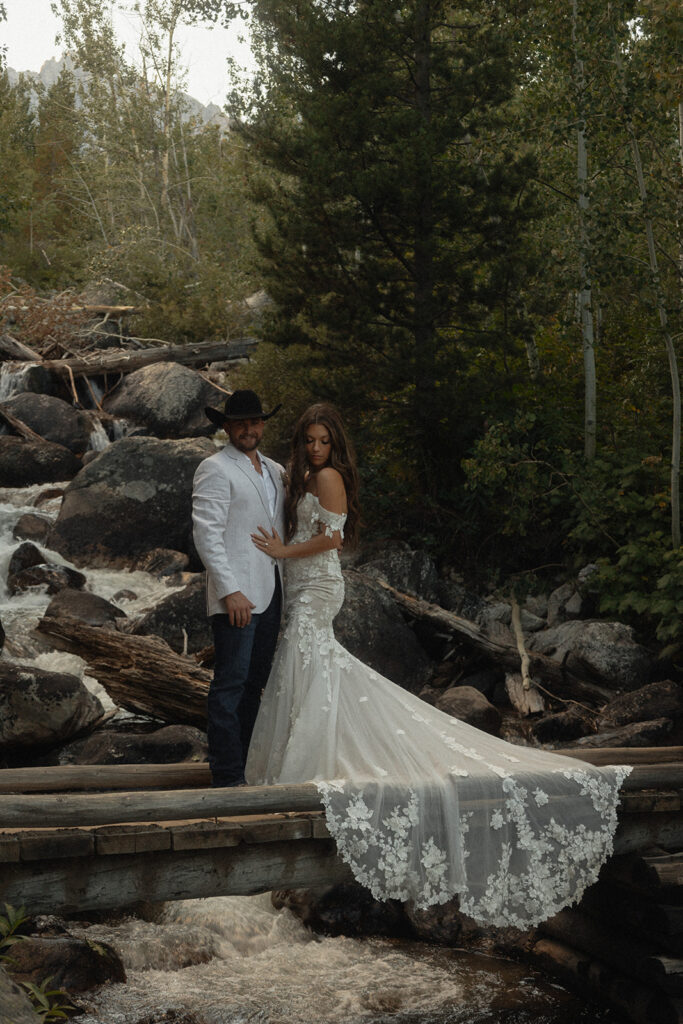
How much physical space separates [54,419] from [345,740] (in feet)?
49.8

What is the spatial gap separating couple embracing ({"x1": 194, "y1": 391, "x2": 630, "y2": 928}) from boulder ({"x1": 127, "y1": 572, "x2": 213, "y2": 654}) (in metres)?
5.88

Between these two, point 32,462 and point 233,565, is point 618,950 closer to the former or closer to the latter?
point 233,565

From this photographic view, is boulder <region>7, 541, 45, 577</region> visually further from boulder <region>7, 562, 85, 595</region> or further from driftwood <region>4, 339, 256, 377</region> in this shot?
driftwood <region>4, 339, 256, 377</region>

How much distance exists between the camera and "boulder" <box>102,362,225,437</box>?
64.6 feet

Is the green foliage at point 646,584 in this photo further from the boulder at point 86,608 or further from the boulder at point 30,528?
the boulder at point 30,528

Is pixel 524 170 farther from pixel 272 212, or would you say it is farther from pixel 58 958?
pixel 58 958

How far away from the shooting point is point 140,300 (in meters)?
26.6

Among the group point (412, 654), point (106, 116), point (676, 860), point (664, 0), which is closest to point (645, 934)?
point (676, 860)

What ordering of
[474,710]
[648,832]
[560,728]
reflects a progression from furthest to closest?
[560,728] → [474,710] → [648,832]

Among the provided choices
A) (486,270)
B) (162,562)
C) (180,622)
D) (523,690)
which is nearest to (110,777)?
(180,622)

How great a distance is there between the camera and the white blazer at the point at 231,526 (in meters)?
5.11

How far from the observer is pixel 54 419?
19.2 metres

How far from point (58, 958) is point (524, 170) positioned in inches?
418

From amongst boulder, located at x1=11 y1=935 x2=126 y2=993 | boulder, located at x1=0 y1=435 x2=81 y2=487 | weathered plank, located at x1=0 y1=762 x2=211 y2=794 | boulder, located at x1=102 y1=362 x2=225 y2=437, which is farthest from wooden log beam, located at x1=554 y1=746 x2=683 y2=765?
boulder, located at x1=102 y1=362 x2=225 y2=437
